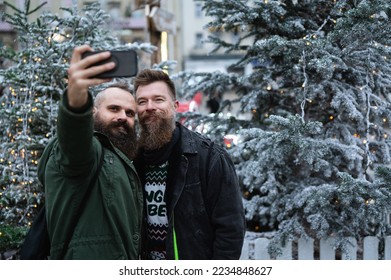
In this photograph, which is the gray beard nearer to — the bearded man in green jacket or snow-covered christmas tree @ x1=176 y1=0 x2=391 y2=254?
the bearded man in green jacket

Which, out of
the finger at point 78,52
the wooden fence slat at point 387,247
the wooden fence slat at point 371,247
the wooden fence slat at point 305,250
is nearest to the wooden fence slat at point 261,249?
the wooden fence slat at point 305,250

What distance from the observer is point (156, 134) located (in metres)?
2.50

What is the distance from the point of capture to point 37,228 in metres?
2.18

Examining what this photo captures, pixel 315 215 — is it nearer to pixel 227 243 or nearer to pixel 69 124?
pixel 227 243

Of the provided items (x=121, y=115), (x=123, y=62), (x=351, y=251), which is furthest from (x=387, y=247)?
(x=123, y=62)

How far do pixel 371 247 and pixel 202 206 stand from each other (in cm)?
209

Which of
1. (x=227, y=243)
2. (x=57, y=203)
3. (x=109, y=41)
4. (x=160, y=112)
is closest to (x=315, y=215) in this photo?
(x=227, y=243)

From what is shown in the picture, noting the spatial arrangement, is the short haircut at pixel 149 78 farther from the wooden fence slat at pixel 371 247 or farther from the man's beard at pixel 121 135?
the wooden fence slat at pixel 371 247

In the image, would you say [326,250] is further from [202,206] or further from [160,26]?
[160,26]

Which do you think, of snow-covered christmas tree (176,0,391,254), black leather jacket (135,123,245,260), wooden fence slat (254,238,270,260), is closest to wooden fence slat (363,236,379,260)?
snow-covered christmas tree (176,0,391,254)

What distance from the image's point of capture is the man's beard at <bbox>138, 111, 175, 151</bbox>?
8.16ft

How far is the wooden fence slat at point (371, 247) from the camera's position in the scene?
3869mm

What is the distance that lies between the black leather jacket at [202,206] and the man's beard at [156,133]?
0.10 metres

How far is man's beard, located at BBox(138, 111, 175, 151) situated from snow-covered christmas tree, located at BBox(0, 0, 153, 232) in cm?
199
